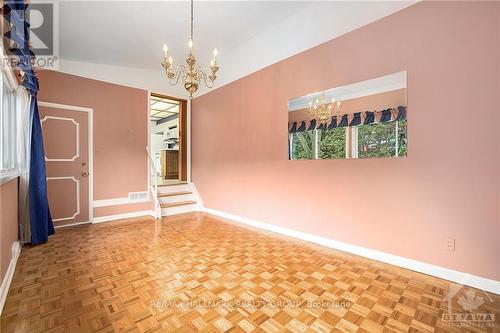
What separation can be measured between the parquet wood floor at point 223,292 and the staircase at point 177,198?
184cm

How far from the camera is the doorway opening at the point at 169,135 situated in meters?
5.77

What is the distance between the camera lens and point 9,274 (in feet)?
Result: 7.16

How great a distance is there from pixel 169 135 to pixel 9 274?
927cm

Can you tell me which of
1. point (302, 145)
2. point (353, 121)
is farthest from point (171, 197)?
point (353, 121)

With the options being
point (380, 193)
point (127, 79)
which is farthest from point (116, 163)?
point (380, 193)

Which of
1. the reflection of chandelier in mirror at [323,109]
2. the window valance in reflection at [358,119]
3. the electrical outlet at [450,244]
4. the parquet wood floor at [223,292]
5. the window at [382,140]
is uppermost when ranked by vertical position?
the reflection of chandelier in mirror at [323,109]

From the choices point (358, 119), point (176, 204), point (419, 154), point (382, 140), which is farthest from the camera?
point (176, 204)

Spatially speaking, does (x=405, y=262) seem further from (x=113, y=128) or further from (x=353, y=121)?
(x=113, y=128)

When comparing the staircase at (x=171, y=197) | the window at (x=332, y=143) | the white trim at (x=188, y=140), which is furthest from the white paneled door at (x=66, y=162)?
the window at (x=332, y=143)

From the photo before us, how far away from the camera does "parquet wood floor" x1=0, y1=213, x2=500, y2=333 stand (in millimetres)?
1603

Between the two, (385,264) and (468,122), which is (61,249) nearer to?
(385,264)

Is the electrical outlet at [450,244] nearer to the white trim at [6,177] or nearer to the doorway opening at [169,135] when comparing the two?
the white trim at [6,177]

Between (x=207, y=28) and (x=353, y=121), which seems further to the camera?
(x=207, y=28)

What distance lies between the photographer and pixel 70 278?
2230 mm
